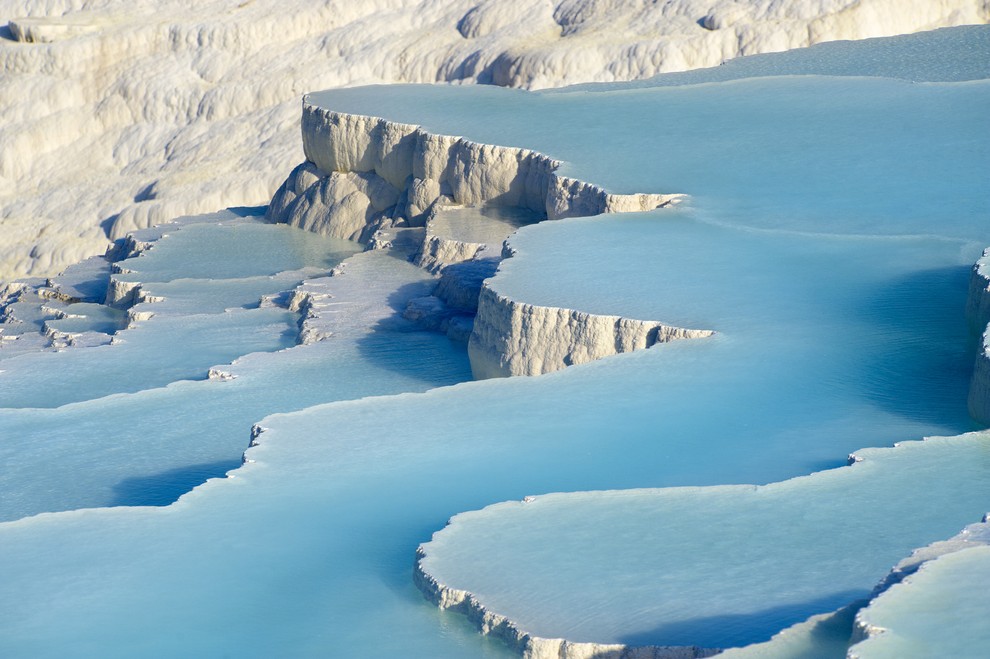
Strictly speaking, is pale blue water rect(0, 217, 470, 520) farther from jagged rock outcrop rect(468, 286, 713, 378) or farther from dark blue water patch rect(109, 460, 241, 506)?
jagged rock outcrop rect(468, 286, 713, 378)

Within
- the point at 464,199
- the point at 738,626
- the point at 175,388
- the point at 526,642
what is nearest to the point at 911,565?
the point at 738,626

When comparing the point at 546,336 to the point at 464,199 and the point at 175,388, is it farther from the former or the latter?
the point at 464,199

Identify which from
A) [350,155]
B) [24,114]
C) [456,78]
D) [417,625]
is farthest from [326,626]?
[24,114]

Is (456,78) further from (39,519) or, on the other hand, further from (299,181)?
(39,519)

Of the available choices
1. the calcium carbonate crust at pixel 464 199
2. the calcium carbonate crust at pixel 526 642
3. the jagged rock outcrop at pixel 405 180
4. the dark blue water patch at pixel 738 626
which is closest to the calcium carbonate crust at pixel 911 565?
the dark blue water patch at pixel 738 626

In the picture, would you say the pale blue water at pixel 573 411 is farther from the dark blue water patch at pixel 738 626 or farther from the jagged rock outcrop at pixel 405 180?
the jagged rock outcrop at pixel 405 180

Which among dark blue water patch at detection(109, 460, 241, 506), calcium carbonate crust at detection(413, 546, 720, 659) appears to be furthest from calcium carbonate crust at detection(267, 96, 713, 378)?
calcium carbonate crust at detection(413, 546, 720, 659)
